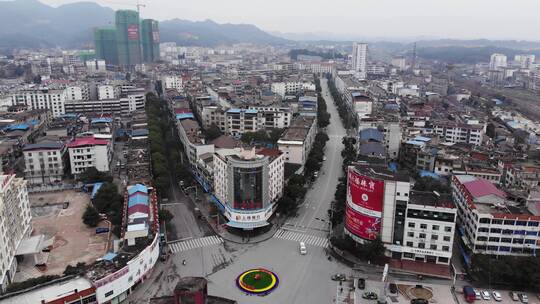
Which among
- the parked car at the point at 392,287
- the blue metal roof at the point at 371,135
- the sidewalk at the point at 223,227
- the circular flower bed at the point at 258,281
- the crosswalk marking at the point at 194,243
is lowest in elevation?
the circular flower bed at the point at 258,281

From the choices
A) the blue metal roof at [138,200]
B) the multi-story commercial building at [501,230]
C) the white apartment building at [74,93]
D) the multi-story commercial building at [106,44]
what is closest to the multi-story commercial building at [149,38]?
the multi-story commercial building at [106,44]

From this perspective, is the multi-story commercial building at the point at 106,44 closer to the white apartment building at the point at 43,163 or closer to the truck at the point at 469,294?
the white apartment building at the point at 43,163

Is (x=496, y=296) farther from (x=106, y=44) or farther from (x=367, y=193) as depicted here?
(x=106, y=44)

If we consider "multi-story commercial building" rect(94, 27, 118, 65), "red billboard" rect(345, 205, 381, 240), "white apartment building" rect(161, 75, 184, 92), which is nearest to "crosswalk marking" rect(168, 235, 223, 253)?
"red billboard" rect(345, 205, 381, 240)

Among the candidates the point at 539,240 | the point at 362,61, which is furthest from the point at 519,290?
the point at 362,61

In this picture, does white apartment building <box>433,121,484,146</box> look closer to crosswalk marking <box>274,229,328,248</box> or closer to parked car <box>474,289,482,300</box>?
crosswalk marking <box>274,229,328,248</box>
